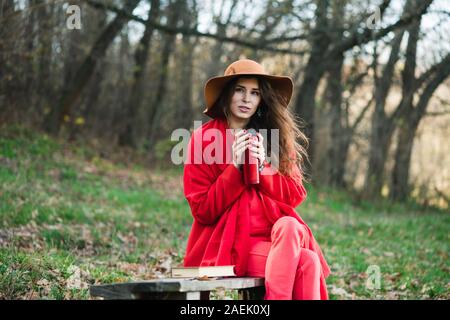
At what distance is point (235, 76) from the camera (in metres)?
4.60

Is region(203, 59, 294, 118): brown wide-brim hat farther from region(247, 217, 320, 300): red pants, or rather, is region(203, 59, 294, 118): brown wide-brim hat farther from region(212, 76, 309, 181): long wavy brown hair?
region(247, 217, 320, 300): red pants

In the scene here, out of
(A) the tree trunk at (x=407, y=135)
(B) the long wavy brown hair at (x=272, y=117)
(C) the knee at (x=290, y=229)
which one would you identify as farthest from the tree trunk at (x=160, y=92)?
(C) the knee at (x=290, y=229)

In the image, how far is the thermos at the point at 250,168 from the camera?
13.8ft

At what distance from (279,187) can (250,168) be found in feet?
0.92

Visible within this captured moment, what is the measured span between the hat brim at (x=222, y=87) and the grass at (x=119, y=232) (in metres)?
1.63

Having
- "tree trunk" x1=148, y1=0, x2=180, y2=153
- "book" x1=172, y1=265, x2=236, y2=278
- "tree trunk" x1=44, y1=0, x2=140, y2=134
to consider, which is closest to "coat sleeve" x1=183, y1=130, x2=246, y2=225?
"book" x1=172, y1=265, x2=236, y2=278

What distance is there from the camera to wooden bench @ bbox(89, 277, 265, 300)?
3225 millimetres

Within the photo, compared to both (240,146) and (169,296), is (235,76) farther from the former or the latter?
(169,296)

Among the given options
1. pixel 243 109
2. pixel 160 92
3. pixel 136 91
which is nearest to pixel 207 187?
pixel 243 109

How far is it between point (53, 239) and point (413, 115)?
11600 mm

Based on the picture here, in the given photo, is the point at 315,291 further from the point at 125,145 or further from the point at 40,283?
the point at 125,145

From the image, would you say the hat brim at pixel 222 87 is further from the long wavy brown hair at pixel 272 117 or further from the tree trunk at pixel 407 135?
the tree trunk at pixel 407 135

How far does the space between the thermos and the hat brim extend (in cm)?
56
